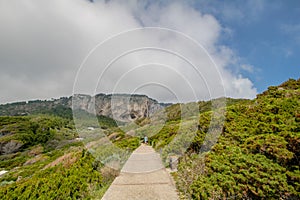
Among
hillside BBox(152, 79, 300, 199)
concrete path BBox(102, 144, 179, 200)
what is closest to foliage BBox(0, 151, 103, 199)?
concrete path BBox(102, 144, 179, 200)

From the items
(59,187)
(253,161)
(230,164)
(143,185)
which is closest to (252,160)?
(253,161)

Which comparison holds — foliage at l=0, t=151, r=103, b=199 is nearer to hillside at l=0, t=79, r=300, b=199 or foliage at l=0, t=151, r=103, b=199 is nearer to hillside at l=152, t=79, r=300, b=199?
hillside at l=0, t=79, r=300, b=199

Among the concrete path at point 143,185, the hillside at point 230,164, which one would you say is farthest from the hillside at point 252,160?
the concrete path at point 143,185

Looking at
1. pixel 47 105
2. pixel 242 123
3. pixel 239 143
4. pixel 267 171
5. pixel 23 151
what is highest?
pixel 47 105

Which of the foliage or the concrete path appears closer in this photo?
the foliage

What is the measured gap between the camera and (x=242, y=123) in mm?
6930

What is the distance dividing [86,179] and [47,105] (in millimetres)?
211846

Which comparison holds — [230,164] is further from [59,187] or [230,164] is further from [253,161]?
[59,187]

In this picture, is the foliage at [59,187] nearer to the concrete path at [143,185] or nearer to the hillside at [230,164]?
the hillside at [230,164]

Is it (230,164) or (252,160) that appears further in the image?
(230,164)

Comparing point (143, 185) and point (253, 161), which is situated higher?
point (253, 161)

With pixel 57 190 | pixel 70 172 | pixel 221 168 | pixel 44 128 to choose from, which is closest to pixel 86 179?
pixel 70 172

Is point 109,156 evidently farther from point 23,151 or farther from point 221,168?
point 23,151

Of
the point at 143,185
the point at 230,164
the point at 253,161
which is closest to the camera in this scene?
the point at 253,161
